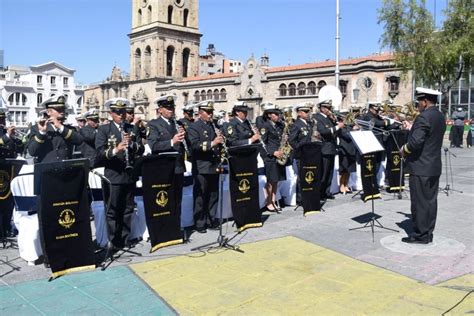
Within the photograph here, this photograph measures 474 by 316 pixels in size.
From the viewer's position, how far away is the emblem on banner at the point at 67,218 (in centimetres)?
587

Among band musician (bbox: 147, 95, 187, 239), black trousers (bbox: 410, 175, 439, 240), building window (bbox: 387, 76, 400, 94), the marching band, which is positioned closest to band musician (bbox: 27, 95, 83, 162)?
the marching band

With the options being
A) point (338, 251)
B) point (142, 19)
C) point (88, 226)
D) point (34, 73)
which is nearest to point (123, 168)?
point (88, 226)

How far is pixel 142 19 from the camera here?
79.8 m

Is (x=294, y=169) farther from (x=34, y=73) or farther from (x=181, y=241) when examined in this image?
(x=34, y=73)

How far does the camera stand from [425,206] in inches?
278

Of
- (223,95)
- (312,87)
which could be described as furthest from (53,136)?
(223,95)

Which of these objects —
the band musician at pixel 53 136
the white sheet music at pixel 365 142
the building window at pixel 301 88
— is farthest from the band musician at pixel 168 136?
the building window at pixel 301 88

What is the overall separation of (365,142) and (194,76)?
7008 centimetres

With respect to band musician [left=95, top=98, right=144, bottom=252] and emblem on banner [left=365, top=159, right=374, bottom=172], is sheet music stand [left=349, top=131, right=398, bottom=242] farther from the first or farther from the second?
band musician [left=95, top=98, right=144, bottom=252]

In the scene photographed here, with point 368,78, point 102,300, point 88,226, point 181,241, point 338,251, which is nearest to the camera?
point 102,300

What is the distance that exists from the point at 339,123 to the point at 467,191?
14.1 ft

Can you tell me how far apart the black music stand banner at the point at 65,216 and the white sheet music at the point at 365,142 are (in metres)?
4.37

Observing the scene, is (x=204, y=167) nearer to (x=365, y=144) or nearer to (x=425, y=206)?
(x=365, y=144)

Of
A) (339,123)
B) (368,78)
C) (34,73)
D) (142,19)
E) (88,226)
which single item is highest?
(142,19)
